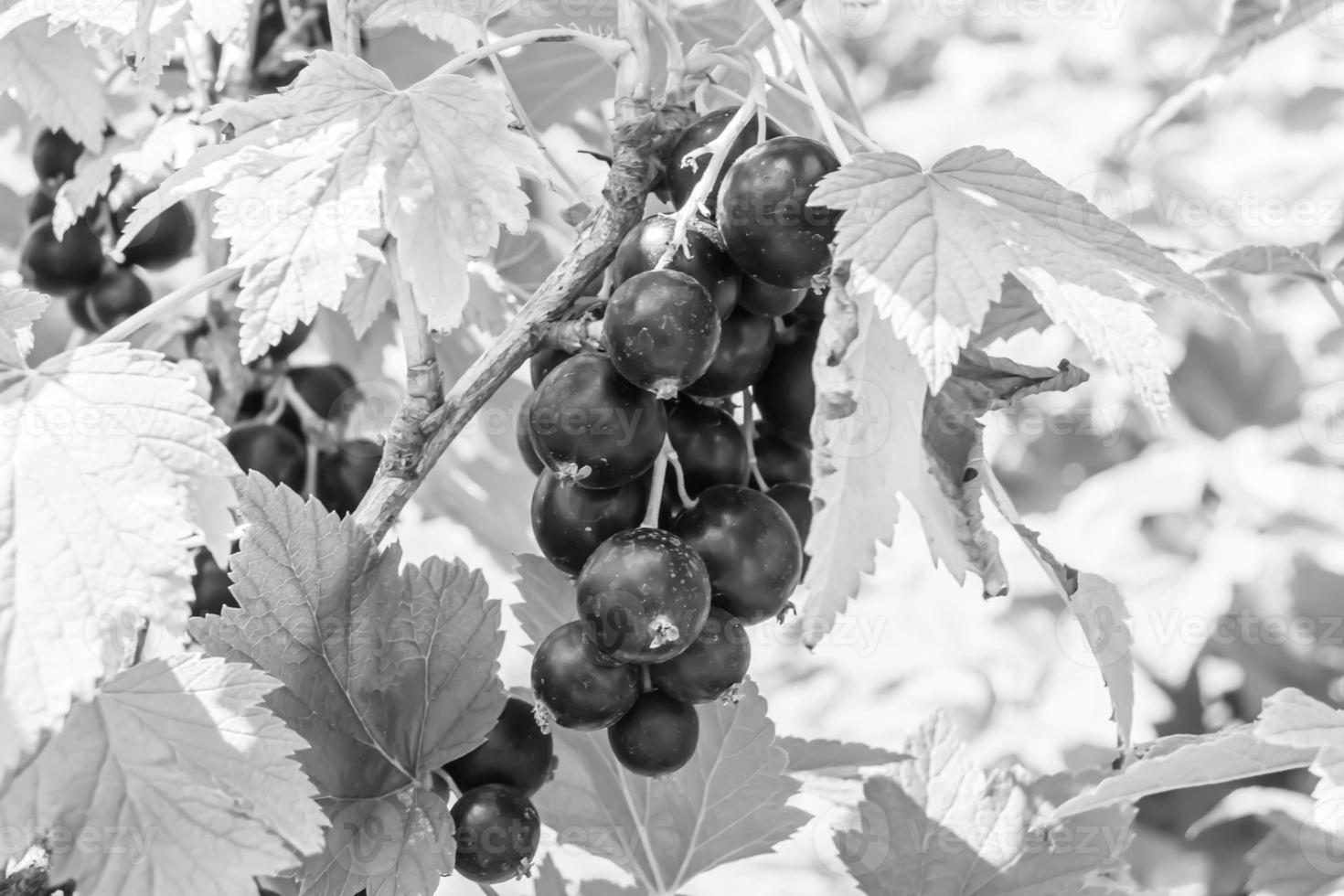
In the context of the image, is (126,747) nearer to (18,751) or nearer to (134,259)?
(18,751)

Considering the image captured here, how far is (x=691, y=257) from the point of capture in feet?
1.97

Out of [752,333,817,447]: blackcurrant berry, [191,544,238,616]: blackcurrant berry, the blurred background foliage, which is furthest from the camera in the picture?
the blurred background foliage

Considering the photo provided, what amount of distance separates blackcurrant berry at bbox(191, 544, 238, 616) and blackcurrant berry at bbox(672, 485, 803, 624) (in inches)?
15.6

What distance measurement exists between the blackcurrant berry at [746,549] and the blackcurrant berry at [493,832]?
0.16 metres

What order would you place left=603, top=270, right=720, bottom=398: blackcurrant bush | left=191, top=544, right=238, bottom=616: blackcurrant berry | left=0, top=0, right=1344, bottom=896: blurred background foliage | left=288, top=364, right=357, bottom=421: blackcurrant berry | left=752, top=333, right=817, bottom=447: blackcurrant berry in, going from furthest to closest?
left=0, top=0, right=1344, bottom=896: blurred background foliage, left=288, top=364, right=357, bottom=421: blackcurrant berry, left=191, top=544, right=238, bottom=616: blackcurrant berry, left=752, top=333, right=817, bottom=447: blackcurrant berry, left=603, top=270, right=720, bottom=398: blackcurrant bush

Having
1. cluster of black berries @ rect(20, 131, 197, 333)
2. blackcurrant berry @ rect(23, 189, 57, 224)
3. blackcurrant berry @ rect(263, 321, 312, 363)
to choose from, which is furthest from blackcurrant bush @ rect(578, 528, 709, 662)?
blackcurrant berry @ rect(23, 189, 57, 224)

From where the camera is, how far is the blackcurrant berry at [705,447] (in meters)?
0.67

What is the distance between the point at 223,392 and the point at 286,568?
1.32 feet

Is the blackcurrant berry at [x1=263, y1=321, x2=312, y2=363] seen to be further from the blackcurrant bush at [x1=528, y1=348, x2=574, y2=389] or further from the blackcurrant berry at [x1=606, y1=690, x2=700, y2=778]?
the blackcurrant berry at [x1=606, y1=690, x2=700, y2=778]

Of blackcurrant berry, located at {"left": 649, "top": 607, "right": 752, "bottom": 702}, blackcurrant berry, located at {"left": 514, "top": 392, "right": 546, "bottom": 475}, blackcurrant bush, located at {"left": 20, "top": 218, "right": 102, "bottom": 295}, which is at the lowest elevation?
blackcurrant berry, located at {"left": 649, "top": 607, "right": 752, "bottom": 702}

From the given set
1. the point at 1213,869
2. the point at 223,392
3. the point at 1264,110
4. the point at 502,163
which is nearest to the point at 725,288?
the point at 502,163

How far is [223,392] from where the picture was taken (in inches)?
36.8

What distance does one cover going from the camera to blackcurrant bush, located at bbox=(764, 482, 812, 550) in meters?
0.69

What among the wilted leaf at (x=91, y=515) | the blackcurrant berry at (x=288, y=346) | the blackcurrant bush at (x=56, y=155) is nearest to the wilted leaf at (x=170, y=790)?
the wilted leaf at (x=91, y=515)
